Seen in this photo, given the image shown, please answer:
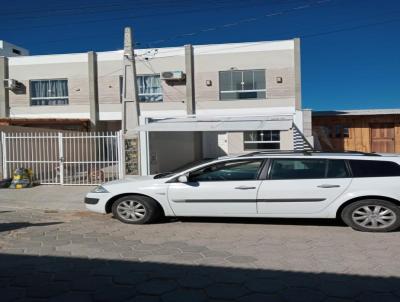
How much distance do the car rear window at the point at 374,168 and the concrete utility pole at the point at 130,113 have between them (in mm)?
7835

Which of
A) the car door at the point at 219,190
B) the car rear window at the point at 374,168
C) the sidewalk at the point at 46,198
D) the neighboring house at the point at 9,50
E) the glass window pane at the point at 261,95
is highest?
the neighboring house at the point at 9,50

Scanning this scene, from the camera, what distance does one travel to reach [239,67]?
70.6 ft

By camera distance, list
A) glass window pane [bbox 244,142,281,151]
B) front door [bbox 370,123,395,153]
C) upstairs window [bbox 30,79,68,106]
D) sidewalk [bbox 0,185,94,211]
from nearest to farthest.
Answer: sidewalk [bbox 0,185,94,211], front door [bbox 370,123,395,153], glass window pane [bbox 244,142,281,151], upstairs window [bbox 30,79,68,106]

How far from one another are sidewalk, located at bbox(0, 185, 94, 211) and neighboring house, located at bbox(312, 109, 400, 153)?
1173 centimetres

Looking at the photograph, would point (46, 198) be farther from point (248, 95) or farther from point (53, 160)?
point (248, 95)

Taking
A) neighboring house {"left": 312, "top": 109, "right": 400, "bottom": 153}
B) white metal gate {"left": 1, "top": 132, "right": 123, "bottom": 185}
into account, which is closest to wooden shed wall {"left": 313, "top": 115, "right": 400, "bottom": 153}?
neighboring house {"left": 312, "top": 109, "right": 400, "bottom": 153}

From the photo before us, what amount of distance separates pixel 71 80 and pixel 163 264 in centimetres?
2046

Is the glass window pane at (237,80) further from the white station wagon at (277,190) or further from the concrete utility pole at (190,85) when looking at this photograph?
the white station wagon at (277,190)

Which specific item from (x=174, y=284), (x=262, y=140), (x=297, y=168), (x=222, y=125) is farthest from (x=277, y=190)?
(x=262, y=140)

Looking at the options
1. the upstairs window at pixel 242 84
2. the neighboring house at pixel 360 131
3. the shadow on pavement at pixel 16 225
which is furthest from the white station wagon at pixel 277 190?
the upstairs window at pixel 242 84

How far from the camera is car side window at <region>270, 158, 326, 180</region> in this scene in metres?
6.63

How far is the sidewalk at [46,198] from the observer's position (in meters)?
9.52

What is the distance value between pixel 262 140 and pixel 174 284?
58.2 ft

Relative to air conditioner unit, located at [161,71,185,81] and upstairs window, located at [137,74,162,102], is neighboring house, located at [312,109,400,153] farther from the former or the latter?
upstairs window, located at [137,74,162,102]
